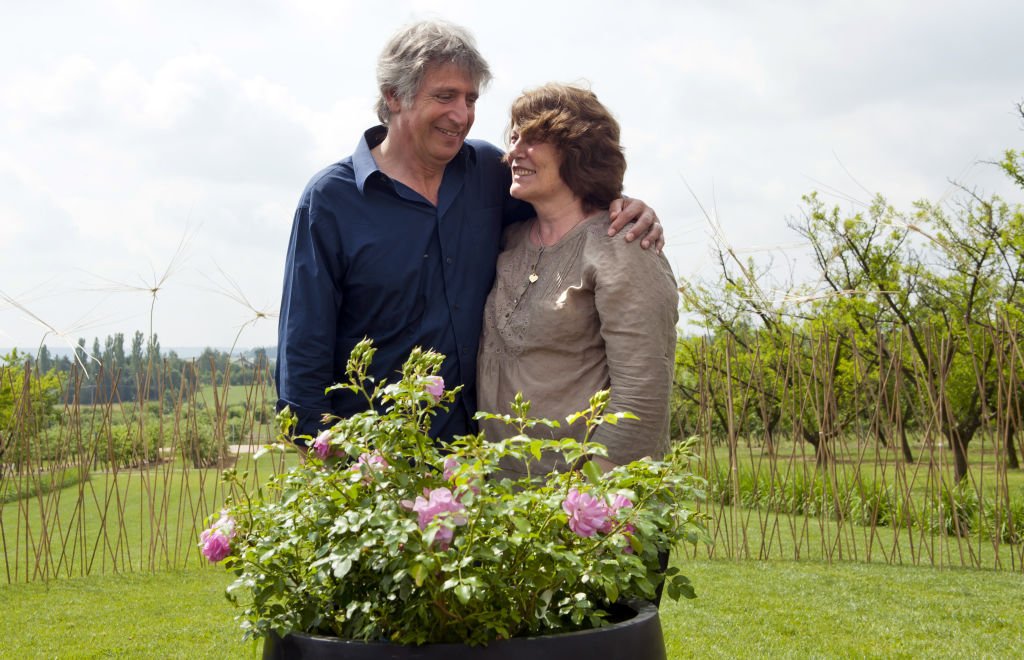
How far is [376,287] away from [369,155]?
0.34m

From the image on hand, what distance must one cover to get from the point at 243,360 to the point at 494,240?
483cm

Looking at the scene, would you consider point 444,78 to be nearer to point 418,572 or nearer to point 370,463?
point 370,463

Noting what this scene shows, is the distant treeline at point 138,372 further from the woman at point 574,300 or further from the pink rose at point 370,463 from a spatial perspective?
the pink rose at point 370,463

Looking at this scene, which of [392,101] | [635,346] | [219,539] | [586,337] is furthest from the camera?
[392,101]

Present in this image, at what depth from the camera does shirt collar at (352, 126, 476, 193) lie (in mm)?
2131

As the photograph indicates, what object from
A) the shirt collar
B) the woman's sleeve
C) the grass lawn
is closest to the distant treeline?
the grass lawn

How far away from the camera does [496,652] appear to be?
1.11 meters

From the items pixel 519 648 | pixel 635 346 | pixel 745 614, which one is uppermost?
pixel 635 346

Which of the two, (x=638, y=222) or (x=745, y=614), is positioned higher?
(x=638, y=222)

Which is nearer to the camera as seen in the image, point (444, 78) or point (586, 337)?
point (586, 337)

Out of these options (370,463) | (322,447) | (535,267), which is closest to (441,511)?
(370,463)

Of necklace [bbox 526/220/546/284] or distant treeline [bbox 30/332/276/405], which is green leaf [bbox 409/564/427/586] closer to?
necklace [bbox 526/220/546/284]

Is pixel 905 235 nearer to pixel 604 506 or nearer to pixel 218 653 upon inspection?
pixel 218 653

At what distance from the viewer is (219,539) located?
51.0 inches
